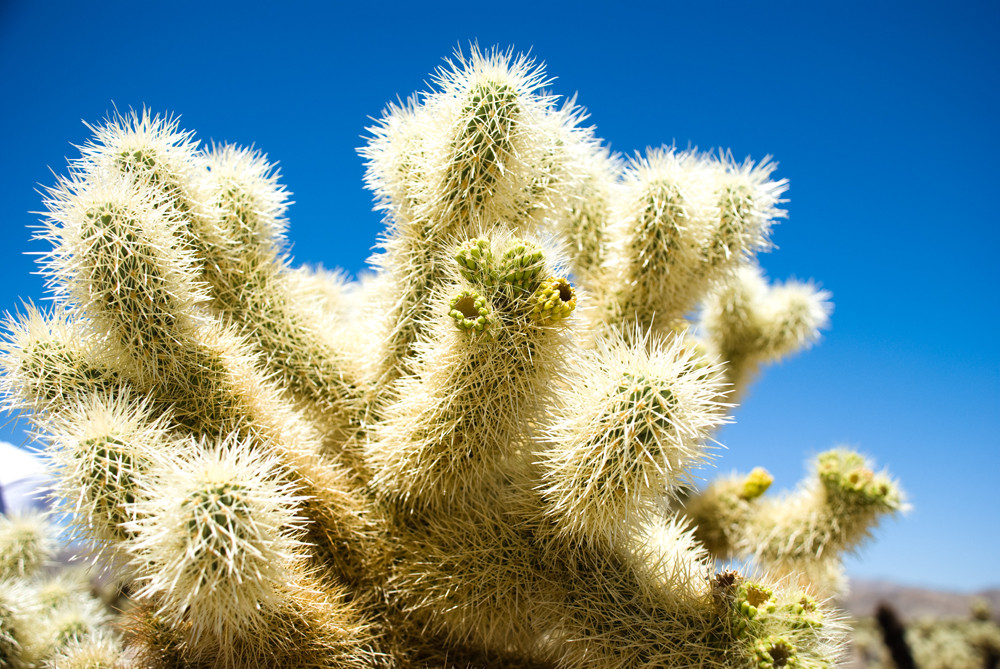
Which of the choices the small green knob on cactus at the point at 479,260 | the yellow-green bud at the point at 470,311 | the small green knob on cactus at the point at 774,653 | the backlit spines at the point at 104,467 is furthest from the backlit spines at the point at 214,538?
the small green knob on cactus at the point at 774,653

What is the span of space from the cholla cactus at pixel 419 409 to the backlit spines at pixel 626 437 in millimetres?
10

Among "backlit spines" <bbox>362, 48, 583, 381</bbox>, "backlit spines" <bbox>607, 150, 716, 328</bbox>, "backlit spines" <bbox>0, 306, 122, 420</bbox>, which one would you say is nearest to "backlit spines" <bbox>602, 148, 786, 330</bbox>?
"backlit spines" <bbox>607, 150, 716, 328</bbox>

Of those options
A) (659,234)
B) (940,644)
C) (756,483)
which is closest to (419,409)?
(659,234)

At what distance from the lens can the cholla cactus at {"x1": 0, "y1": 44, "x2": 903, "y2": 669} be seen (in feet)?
6.54

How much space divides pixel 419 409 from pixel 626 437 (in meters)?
0.80

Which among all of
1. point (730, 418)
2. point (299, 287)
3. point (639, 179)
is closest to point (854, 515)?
point (730, 418)

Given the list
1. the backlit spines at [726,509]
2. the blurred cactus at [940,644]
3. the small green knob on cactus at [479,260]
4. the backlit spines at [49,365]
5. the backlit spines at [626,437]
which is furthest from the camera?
the blurred cactus at [940,644]

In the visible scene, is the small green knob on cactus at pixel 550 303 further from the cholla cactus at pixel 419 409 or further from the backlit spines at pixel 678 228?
the backlit spines at pixel 678 228

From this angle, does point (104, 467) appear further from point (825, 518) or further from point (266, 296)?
point (825, 518)

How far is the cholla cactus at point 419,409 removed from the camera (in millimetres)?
1994

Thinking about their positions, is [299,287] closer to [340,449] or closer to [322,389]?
[322,389]

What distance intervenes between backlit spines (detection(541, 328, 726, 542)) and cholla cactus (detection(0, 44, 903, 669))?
0.03 ft

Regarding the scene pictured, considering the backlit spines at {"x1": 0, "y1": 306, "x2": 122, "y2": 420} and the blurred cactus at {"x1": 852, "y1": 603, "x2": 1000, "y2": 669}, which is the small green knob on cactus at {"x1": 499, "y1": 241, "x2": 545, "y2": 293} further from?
the blurred cactus at {"x1": 852, "y1": 603, "x2": 1000, "y2": 669}

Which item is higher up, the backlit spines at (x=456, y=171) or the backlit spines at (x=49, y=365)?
the backlit spines at (x=456, y=171)
